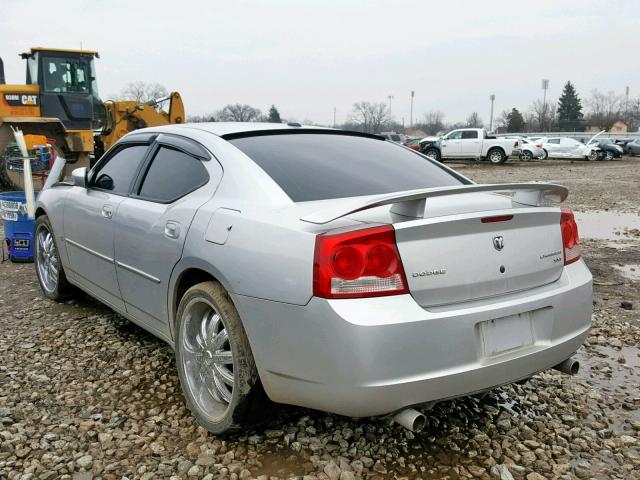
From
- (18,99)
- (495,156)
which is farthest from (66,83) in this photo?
(495,156)

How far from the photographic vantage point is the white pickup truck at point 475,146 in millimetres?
27891

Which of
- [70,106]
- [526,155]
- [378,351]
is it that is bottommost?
[378,351]

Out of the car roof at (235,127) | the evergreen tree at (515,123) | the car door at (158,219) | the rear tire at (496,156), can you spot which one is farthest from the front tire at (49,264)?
the evergreen tree at (515,123)

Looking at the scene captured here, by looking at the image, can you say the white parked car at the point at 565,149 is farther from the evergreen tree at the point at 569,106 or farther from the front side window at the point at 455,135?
the evergreen tree at the point at 569,106

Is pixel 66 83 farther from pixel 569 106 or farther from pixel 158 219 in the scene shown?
pixel 569 106

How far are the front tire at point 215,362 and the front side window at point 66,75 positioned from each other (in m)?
11.8

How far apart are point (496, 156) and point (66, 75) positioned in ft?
67.5

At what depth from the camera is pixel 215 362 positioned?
2840 mm

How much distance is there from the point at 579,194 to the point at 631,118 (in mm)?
94433

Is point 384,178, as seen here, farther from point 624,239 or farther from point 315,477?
point 624,239

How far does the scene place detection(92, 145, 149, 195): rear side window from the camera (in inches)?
151

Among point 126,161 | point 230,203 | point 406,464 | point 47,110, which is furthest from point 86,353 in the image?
point 47,110

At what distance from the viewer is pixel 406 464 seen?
2592mm

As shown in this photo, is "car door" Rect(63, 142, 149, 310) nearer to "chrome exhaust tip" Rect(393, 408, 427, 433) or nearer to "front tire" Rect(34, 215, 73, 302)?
"front tire" Rect(34, 215, 73, 302)
